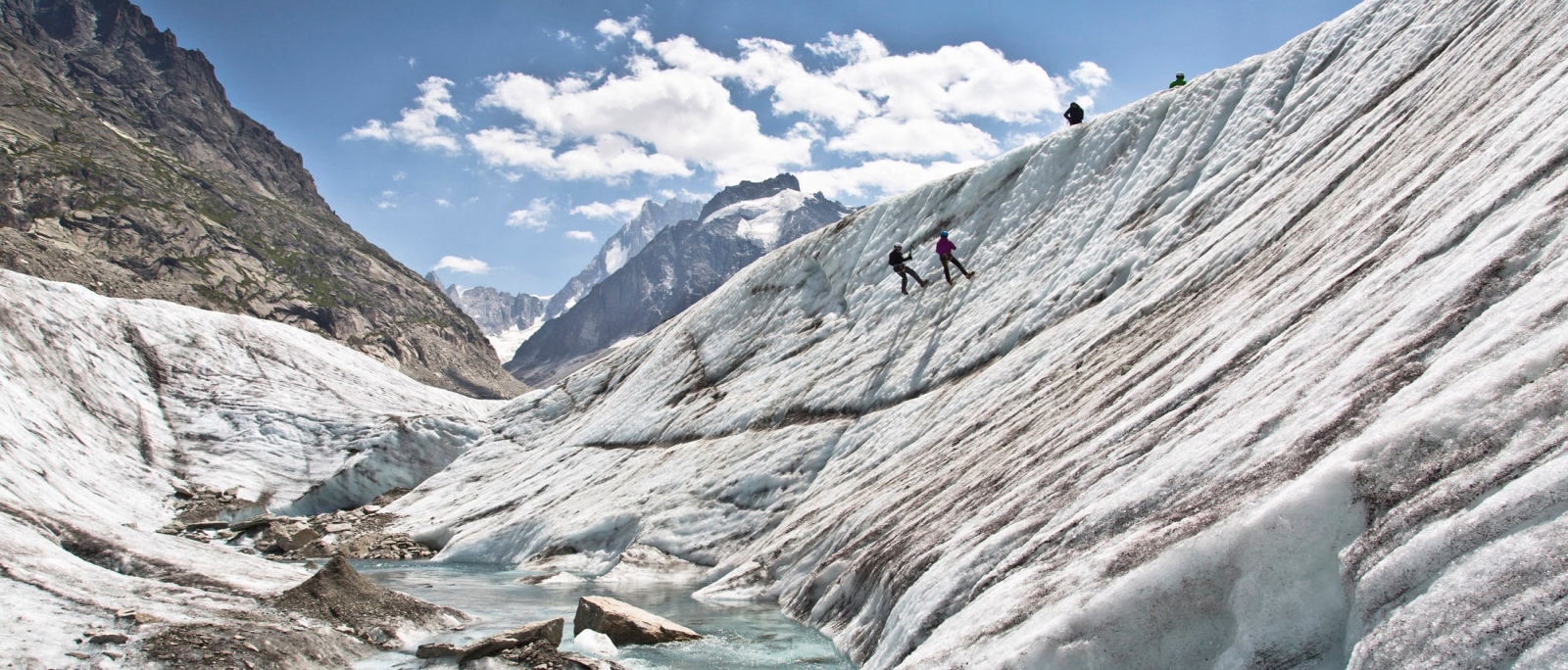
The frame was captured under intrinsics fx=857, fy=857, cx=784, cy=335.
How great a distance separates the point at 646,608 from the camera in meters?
21.4

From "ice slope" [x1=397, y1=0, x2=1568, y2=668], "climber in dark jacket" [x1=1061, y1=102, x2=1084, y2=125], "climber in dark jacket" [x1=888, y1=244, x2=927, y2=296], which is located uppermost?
"climber in dark jacket" [x1=1061, y1=102, x2=1084, y2=125]

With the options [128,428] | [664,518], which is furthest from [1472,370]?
[128,428]

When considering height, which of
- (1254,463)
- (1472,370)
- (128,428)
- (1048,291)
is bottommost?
(1254,463)

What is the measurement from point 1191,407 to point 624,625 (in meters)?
10.4

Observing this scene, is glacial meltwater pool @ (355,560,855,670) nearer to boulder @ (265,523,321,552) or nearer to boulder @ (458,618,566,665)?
boulder @ (458,618,566,665)

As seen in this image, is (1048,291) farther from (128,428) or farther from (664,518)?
(128,428)

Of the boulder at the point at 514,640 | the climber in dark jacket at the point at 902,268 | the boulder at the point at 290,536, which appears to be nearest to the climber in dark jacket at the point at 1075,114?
the climber in dark jacket at the point at 902,268

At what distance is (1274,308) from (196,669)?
16.4 metres

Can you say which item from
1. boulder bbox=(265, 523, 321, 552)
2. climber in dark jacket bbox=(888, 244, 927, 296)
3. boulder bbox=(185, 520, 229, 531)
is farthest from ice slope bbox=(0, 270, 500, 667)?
climber in dark jacket bbox=(888, 244, 927, 296)

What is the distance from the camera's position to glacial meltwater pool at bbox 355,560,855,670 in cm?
1459

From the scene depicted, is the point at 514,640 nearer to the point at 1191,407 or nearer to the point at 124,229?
the point at 1191,407

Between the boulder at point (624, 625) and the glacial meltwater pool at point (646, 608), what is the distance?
240 millimetres

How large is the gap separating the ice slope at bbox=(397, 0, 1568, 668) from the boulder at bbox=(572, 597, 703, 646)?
10.3ft

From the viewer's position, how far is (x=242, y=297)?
16212 cm
